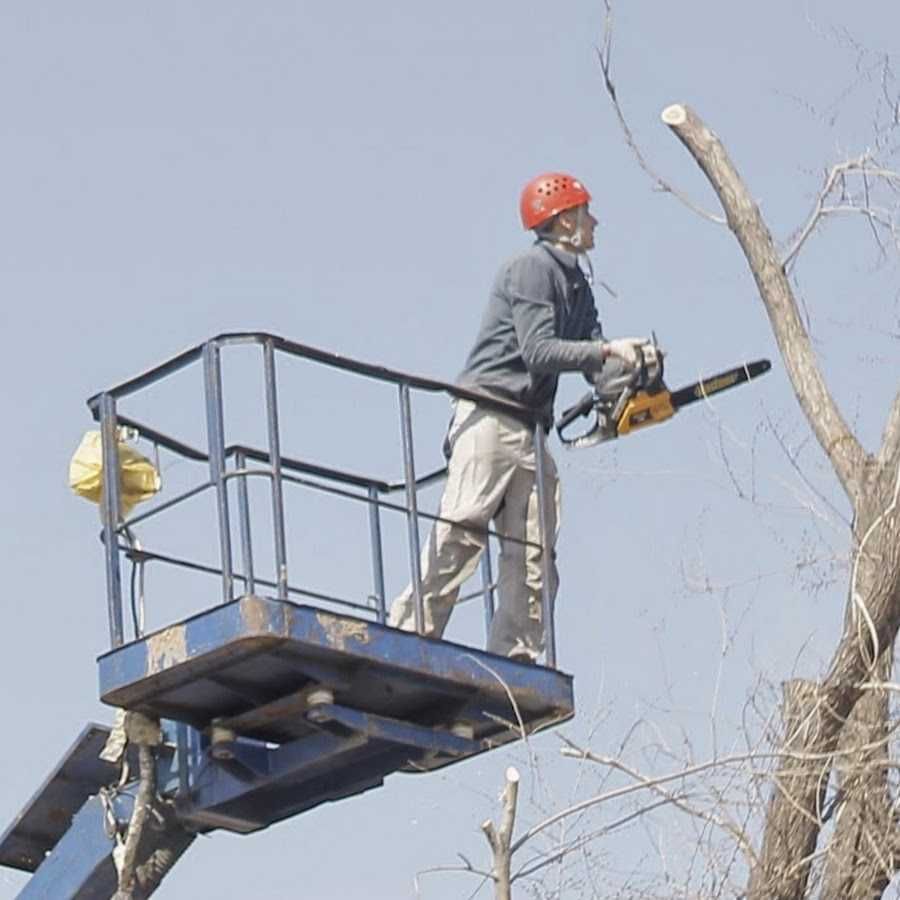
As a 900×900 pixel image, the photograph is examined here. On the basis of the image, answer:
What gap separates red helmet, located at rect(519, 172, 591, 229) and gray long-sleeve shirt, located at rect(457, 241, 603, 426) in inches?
6.6

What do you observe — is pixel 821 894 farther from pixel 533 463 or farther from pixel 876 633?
pixel 533 463

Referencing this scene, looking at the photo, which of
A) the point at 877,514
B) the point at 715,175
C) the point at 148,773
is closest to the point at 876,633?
the point at 877,514

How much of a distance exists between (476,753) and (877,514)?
234 centimetres

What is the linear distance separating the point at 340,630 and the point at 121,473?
4.44 feet

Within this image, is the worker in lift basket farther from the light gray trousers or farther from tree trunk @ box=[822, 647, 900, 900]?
tree trunk @ box=[822, 647, 900, 900]

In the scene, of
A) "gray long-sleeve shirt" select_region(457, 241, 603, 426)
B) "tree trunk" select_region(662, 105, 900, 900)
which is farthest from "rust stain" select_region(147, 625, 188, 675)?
"tree trunk" select_region(662, 105, 900, 900)

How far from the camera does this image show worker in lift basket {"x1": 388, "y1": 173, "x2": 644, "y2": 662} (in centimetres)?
1412

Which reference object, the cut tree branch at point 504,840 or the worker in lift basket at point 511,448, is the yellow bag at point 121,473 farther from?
the cut tree branch at point 504,840

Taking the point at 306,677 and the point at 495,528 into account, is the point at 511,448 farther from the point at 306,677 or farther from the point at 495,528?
the point at 306,677

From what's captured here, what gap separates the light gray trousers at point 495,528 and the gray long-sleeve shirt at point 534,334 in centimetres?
15

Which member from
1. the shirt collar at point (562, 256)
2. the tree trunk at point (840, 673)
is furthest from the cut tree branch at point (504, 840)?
the shirt collar at point (562, 256)

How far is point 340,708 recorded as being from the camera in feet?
45.1

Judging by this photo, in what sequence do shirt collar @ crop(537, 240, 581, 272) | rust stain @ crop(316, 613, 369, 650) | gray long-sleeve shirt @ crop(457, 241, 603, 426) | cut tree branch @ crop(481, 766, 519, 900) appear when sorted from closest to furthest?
cut tree branch @ crop(481, 766, 519, 900), rust stain @ crop(316, 613, 369, 650), gray long-sleeve shirt @ crop(457, 241, 603, 426), shirt collar @ crop(537, 240, 581, 272)

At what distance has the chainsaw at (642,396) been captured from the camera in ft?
46.6
